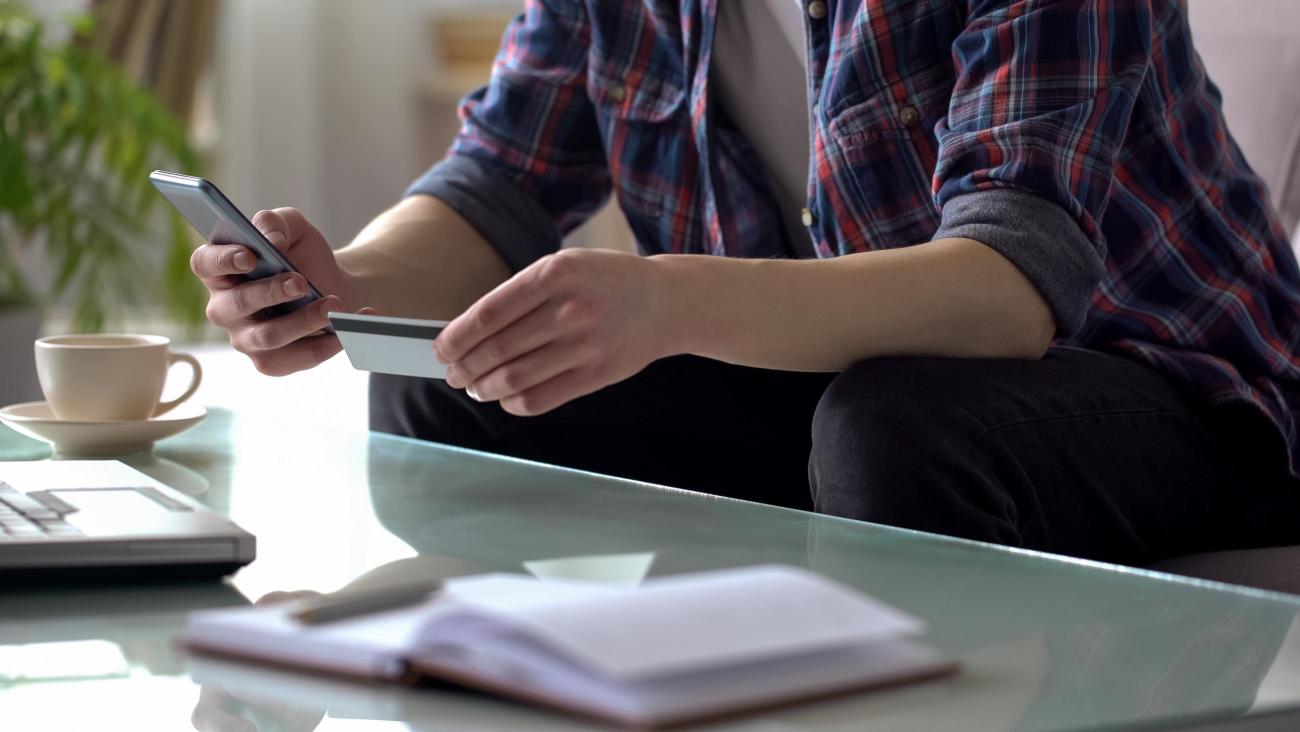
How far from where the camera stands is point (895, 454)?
815 mm

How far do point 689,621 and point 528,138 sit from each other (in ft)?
3.15

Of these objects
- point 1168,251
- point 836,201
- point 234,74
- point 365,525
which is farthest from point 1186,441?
point 234,74

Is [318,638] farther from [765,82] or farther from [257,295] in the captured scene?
[765,82]

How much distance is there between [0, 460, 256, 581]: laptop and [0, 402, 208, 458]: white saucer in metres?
0.26

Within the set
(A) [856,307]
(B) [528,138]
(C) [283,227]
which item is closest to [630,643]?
(A) [856,307]

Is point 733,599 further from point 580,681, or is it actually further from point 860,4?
point 860,4

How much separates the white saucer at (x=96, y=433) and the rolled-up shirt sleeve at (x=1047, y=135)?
0.52 metres

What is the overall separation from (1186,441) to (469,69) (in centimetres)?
270

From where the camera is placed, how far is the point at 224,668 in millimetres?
512

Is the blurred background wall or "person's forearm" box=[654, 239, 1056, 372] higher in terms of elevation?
"person's forearm" box=[654, 239, 1056, 372]

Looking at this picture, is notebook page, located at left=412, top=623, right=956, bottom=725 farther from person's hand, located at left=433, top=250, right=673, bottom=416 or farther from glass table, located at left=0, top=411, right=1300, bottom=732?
person's hand, located at left=433, top=250, right=673, bottom=416

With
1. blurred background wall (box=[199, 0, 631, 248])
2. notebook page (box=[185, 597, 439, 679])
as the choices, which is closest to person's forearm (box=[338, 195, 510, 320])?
notebook page (box=[185, 597, 439, 679])

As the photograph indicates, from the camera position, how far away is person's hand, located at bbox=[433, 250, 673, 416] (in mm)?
762

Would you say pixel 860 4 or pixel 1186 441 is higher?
pixel 860 4
